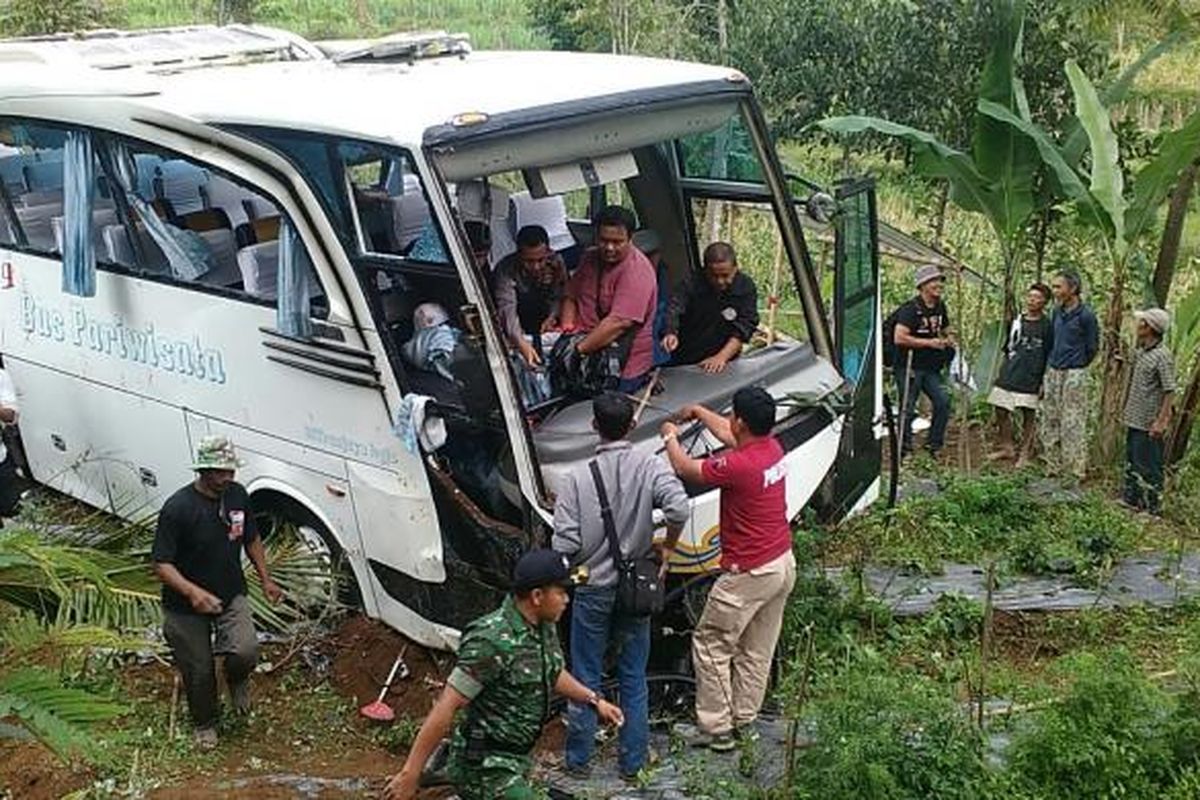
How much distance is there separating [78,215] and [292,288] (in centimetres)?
174

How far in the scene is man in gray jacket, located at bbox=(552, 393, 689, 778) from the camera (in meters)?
5.47

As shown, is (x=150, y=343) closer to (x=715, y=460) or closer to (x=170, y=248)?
(x=170, y=248)

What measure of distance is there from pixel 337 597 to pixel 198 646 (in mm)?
941

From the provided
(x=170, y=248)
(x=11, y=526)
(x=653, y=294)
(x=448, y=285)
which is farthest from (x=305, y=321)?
(x=11, y=526)

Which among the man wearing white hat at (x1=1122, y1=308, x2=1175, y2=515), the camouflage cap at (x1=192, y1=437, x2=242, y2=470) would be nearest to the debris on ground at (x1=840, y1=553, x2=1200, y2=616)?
the man wearing white hat at (x1=1122, y1=308, x2=1175, y2=515)

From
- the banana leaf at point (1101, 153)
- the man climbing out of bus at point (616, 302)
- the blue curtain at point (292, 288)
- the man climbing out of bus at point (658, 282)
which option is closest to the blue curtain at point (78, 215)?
the blue curtain at point (292, 288)

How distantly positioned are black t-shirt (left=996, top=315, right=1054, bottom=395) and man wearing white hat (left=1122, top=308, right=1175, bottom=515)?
0.77 m

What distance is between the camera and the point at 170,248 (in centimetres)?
720

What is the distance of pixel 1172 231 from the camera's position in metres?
9.73

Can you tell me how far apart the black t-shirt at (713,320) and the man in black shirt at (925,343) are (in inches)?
110

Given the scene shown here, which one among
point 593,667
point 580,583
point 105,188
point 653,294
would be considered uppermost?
point 105,188

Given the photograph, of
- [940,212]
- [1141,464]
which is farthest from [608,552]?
[940,212]

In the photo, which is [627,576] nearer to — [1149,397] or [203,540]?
[203,540]

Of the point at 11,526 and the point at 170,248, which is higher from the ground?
the point at 170,248
